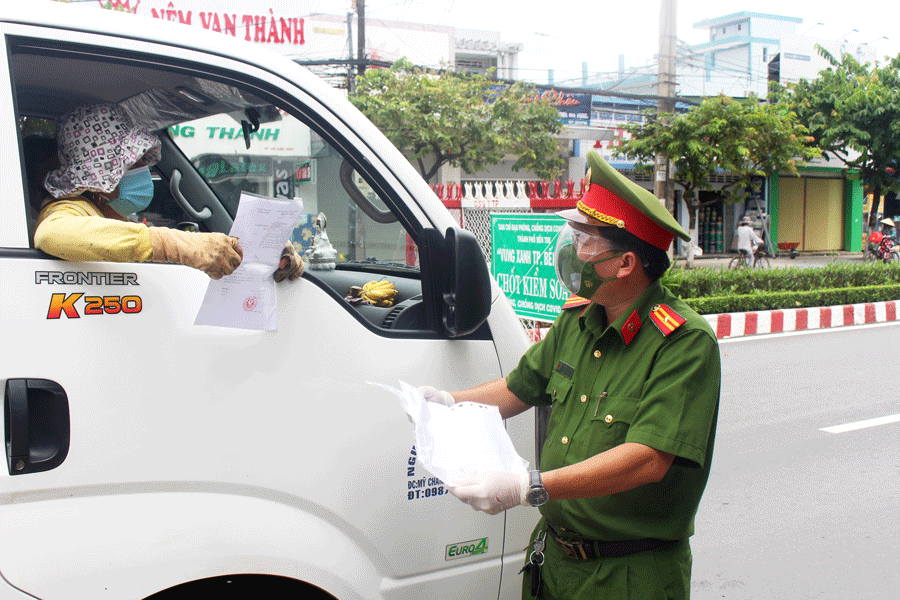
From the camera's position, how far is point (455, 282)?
1863 millimetres

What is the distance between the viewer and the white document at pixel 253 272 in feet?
5.30

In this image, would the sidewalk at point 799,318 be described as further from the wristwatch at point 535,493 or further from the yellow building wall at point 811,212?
the yellow building wall at point 811,212

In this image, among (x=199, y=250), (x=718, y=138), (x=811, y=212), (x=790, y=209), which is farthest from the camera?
(x=811, y=212)

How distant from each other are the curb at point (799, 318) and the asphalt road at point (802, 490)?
74.0 inches

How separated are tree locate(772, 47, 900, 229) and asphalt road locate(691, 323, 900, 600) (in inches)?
663

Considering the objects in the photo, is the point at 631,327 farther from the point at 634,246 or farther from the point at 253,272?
the point at 253,272

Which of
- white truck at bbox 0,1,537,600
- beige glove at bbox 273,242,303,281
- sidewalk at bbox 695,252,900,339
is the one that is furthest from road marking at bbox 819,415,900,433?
beige glove at bbox 273,242,303,281

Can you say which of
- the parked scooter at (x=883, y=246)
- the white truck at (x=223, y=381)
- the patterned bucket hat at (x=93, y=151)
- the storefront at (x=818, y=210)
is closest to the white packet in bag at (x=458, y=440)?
the white truck at (x=223, y=381)

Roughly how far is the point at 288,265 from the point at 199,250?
212 millimetres

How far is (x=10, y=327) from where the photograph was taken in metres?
1.43

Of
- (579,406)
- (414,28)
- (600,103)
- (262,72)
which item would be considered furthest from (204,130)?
(600,103)

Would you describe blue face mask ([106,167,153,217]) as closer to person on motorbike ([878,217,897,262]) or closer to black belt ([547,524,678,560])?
black belt ([547,524,678,560])

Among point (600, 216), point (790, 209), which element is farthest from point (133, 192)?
point (790, 209)

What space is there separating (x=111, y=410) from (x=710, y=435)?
1.33 meters
